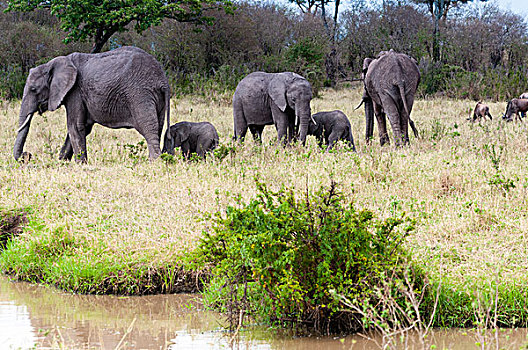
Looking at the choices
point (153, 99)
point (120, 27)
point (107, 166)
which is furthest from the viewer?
point (120, 27)

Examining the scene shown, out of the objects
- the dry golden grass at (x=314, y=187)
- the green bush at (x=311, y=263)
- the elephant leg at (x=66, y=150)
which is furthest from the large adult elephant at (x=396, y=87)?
the green bush at (x=311, y=263)

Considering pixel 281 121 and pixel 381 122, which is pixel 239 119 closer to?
pixel 281 121

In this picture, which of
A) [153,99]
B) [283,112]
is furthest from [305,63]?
[153,99]

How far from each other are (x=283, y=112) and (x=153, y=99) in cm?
264

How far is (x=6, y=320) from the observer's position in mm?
4676

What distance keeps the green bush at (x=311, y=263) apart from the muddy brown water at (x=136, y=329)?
17 cm

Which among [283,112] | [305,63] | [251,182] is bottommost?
[251,182]

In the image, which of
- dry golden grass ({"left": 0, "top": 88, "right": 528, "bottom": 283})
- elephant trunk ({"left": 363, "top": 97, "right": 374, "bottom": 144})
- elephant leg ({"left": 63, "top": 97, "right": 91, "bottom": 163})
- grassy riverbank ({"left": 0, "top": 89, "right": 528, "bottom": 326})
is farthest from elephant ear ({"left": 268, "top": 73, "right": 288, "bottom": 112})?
elephant leg ({"left": 63, "top": 97, "right": 91, "bottom": 163})

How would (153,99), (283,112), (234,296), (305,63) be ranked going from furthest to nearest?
(305,63) < (283,112) < (153,99) < (234,296)

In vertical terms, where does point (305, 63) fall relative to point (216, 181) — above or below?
above

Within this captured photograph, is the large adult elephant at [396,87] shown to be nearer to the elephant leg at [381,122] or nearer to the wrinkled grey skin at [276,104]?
the elephant leg at [381,122]

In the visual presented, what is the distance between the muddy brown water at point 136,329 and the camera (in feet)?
13.1

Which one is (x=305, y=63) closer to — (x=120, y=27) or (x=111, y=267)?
(x=120, y=27)

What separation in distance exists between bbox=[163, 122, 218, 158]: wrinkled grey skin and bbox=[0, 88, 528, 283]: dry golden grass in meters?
0.62
